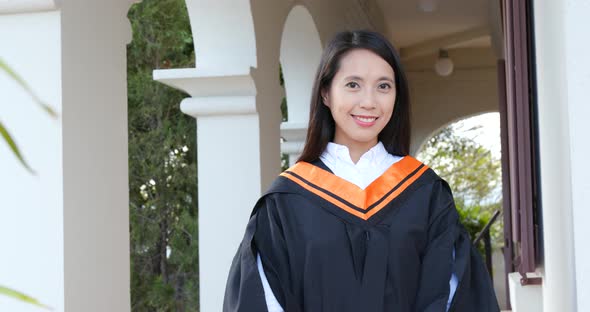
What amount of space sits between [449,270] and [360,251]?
0.22 m

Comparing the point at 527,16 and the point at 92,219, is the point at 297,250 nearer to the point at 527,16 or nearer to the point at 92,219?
the point at 92,219

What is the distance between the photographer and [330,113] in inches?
91.7

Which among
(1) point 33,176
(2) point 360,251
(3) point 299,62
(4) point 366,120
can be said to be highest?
(3) point 299,62

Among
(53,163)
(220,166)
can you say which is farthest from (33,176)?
(220,166)

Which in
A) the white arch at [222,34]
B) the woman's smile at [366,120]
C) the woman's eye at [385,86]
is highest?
the white arch at [222,34]

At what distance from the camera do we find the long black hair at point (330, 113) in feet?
7.42

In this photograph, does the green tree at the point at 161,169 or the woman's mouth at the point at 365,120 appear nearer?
the woman's mouth at the point at 365,120

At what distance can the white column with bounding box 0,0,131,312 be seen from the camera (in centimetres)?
231

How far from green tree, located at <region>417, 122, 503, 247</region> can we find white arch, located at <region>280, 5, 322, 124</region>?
11.2m

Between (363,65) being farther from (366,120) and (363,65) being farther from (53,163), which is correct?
(53,163)

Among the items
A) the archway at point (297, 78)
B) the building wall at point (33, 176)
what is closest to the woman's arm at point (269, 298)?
the building wall at point (33, 176)

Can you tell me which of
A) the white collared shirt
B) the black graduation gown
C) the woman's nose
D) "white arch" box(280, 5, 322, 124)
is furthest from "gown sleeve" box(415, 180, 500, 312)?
"white arch" box(280, 5, 322, 124)

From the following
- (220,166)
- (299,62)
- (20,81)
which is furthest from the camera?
(299,62)

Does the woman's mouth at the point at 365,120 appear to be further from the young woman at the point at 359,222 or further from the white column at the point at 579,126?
the white column at the point at 579,126
